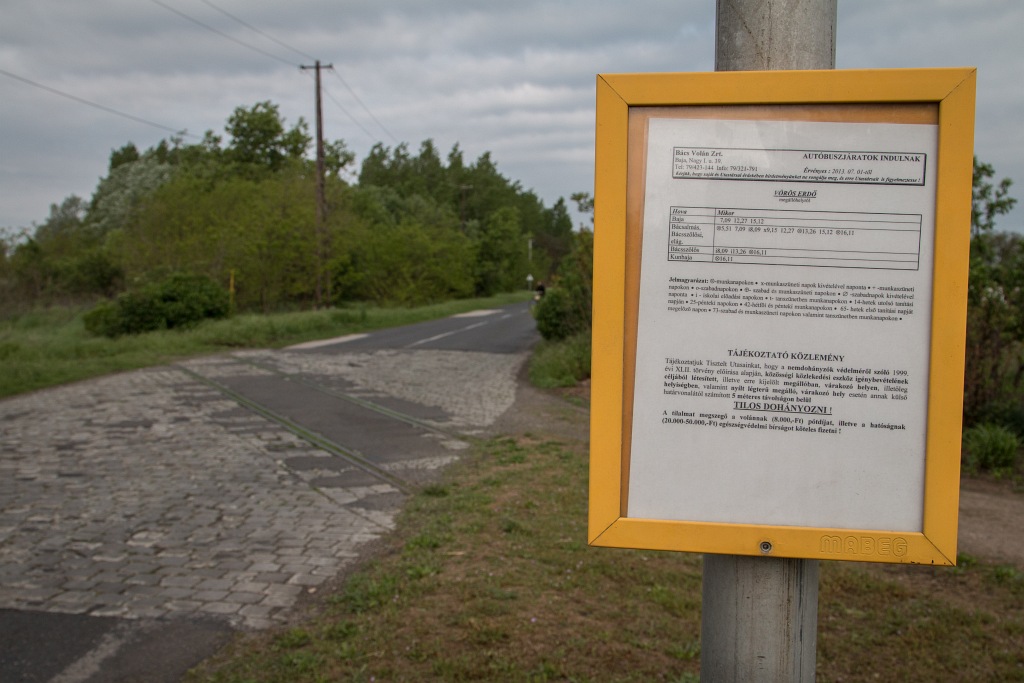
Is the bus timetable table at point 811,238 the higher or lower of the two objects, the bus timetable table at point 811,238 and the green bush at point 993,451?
the higher

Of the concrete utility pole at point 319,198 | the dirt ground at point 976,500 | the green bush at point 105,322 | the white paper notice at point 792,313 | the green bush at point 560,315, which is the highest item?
the concrete utility pole at point 319,198

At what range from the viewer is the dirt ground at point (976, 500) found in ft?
20.3

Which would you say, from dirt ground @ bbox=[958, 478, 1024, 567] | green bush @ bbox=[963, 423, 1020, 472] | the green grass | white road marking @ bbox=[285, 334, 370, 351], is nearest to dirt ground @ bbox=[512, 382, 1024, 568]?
dirt ground @ bbox=[958, 478, 1024, 567]

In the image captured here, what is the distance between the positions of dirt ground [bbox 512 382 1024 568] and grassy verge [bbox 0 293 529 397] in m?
8.71

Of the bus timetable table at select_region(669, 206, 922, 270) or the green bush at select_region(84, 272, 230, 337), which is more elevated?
the bus timetable table at select_region(669, 206, 922, 270)

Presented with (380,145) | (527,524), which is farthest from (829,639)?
(380,145)

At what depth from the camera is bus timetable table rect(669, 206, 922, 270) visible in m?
1.94

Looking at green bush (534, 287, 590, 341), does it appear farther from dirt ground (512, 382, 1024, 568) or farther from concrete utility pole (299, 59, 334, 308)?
concrete utility pole (299, 59, 334, 308)

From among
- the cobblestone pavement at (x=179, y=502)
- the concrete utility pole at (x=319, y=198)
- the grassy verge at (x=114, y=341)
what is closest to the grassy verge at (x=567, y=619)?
the cobblestone pavement at (x=179, y=502)

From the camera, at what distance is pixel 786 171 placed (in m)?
1.96

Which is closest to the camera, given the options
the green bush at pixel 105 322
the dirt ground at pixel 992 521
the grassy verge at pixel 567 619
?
the grassy verge at pixel 567 619

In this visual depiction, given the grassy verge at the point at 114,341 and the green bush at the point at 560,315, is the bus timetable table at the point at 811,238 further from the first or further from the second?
the green bush at the point at 560,315

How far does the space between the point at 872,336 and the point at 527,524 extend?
185 inches

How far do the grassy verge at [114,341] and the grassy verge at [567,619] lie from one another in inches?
460
